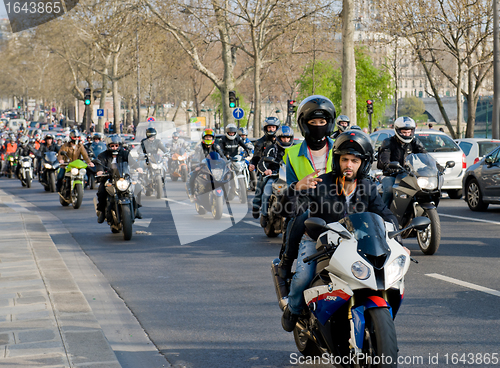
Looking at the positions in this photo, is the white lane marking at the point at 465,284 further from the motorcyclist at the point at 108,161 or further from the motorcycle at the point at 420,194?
the motorcyclist at the point at 108,161

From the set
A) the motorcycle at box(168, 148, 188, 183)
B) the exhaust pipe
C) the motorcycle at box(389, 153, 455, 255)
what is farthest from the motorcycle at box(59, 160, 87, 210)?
the exhaust pipe

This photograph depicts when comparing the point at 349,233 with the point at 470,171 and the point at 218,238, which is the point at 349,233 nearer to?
the point at 218,238

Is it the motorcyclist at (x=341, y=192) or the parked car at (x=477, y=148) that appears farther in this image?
the parked car at (x=477, y=148)

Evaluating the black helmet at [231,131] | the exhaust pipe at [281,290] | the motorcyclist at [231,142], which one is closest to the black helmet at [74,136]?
the motorcyclist at [231,142]

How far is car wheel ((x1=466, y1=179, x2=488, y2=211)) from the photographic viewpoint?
14.0 m

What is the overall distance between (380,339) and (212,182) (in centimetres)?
992

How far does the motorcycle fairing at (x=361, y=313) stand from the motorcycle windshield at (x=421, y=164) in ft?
18.7

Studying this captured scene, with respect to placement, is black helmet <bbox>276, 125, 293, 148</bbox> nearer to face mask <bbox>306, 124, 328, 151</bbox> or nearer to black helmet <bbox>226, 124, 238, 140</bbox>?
black helmet <bbox>226, 124, 238, 140</bbox>

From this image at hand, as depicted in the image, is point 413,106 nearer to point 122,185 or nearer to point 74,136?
point 74,136

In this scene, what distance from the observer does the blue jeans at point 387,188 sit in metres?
9.42

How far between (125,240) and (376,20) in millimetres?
27790

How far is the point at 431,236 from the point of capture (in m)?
8.84

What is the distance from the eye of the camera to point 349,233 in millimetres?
3760

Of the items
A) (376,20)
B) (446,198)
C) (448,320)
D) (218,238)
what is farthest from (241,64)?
(448,320)
